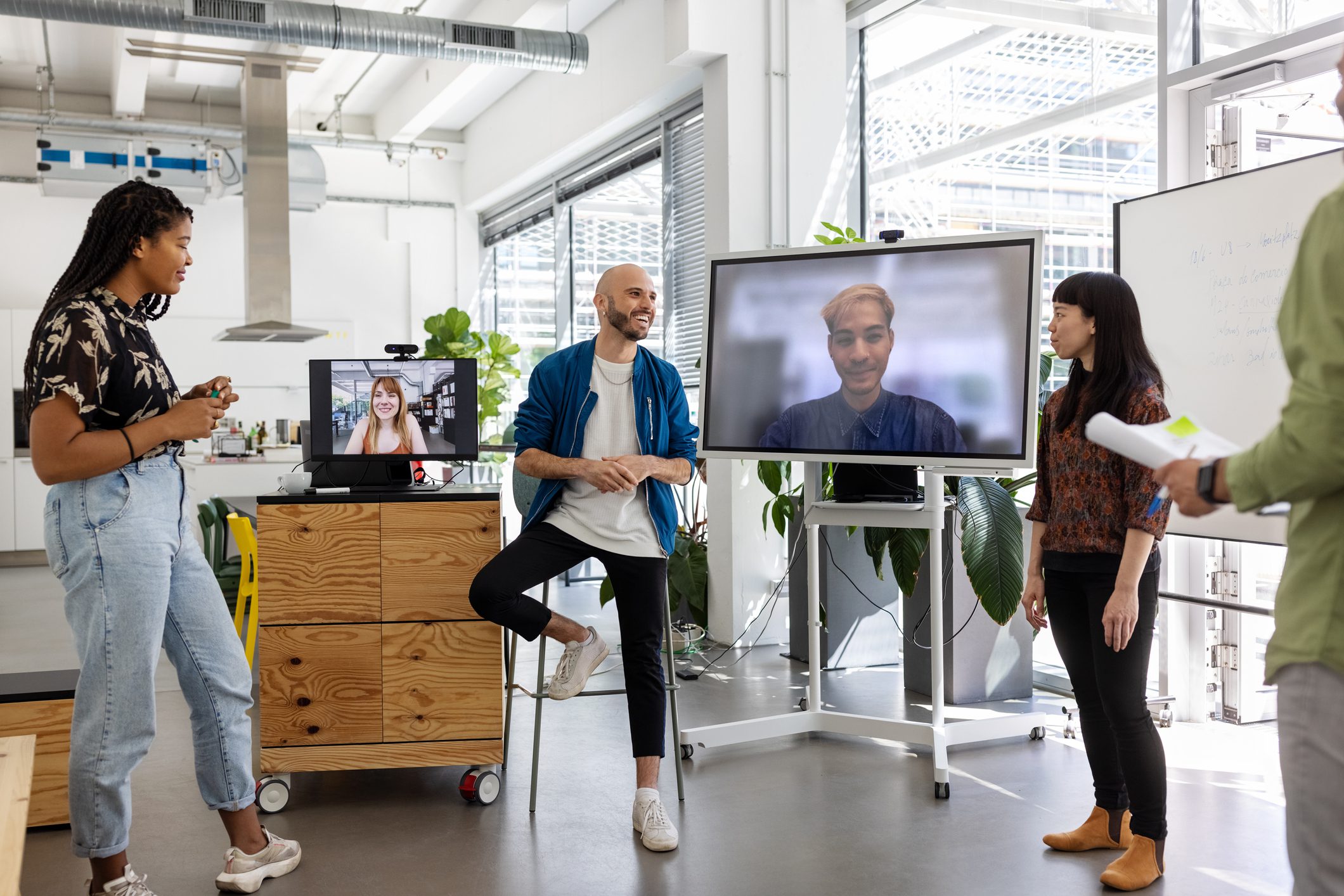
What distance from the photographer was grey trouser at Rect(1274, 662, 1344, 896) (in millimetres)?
1194

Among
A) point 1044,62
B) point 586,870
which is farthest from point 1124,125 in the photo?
point 586,870

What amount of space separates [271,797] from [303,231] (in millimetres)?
8122

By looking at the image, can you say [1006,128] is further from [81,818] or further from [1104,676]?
[81,818]

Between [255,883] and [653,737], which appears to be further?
[653,737]

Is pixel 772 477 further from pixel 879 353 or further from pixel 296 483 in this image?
pixel 296 483

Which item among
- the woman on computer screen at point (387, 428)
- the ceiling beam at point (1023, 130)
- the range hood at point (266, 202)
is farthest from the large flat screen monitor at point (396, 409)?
the range hood at point (266, 202)

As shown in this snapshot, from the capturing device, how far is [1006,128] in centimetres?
483

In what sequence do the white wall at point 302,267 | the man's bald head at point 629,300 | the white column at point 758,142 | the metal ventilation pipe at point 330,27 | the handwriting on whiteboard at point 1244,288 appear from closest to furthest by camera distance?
1. the man's bald head at point 629,300
2. the handwriting on whiteboard at point 1244,288
3. the white column at point 758,142
4. the metal ventilation pipe at point 330,27
5. the white wall at point 302,267

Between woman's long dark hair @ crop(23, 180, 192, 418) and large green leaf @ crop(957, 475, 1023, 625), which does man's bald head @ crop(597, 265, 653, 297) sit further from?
large green leaf @ crop(957, 475, 1023, 625)

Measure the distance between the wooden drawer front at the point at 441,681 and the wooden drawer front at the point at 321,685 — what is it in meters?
0.04

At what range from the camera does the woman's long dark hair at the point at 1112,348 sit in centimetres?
254

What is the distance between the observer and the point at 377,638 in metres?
3.22

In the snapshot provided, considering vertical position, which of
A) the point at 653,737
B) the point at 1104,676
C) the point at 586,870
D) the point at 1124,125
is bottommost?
the point at 586,870

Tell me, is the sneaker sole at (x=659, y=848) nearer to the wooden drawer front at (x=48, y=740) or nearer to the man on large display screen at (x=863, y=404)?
the man on large display screen at (x=863, y=404)
